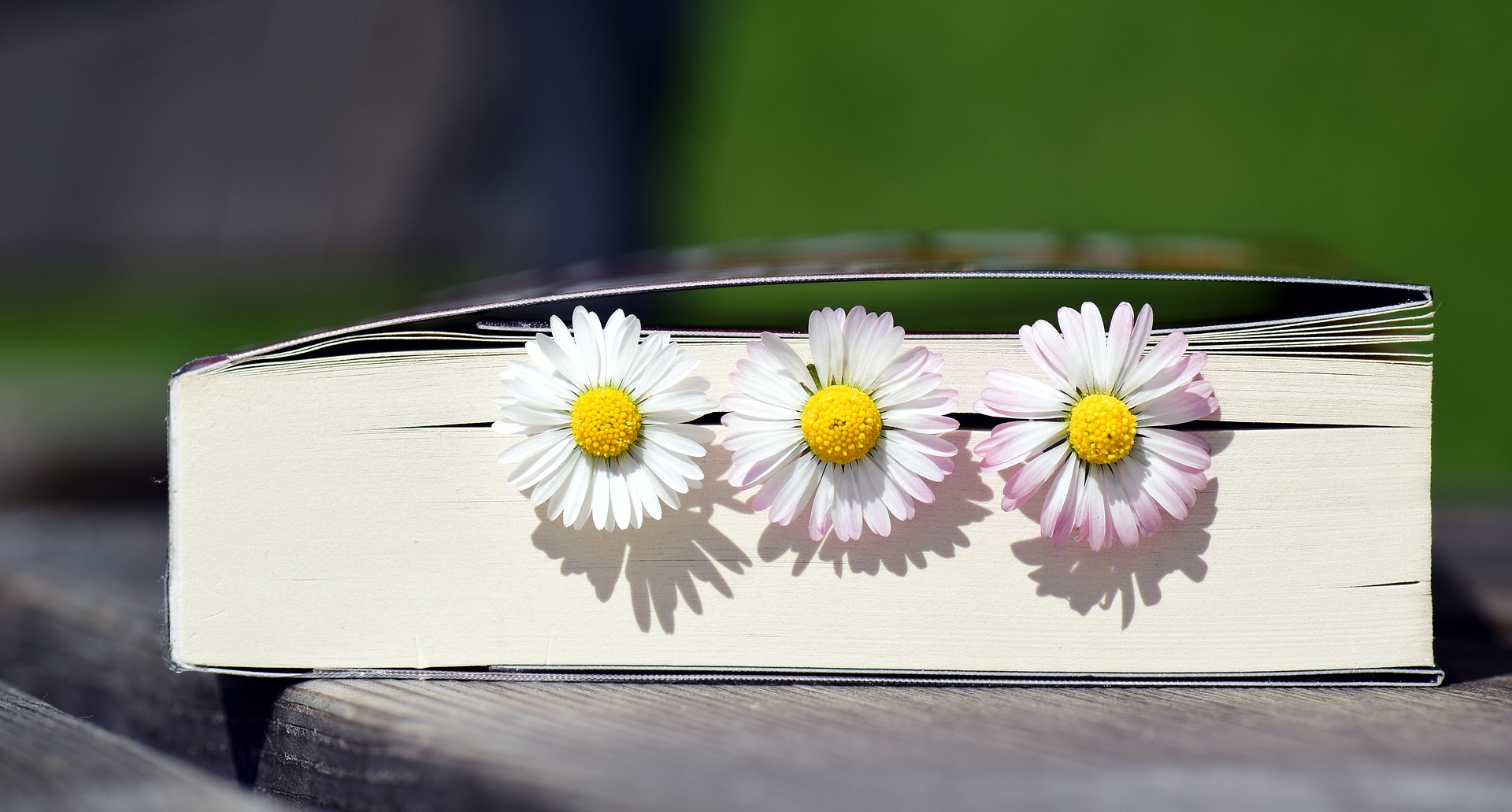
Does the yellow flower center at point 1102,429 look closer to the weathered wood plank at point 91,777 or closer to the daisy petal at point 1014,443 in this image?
the daisy petal at point 1014,443

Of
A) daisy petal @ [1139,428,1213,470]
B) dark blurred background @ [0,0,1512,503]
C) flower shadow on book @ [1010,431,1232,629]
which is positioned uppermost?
dark blurred background @ [0,0,1512,503]

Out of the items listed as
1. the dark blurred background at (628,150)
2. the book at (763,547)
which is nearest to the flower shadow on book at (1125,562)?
the book at (763,547)

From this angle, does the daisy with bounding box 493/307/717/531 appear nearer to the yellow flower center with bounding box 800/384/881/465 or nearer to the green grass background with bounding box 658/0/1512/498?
the yellow flower center with bounding box 800/384/881/465

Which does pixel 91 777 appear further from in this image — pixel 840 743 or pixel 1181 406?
pixel 1181 406

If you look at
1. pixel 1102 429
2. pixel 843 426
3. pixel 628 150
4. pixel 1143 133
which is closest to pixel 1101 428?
pixel 1102 429

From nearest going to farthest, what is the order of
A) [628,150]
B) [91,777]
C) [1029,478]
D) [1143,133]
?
[91,777]
[1029,478]
[628,150]
[1143,133]

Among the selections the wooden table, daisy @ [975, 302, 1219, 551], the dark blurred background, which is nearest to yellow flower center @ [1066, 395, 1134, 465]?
daisy @ [975, 302, 1219, 551]
